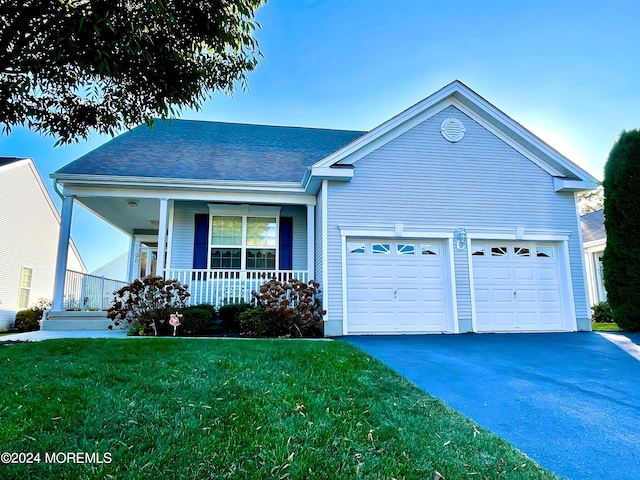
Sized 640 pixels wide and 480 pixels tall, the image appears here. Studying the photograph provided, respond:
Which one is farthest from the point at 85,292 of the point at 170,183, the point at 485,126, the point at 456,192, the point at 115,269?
the point at 115,269

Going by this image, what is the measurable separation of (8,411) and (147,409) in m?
1.09

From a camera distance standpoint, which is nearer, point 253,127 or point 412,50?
point 412,50

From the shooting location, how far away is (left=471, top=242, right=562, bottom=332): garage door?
30.4ft

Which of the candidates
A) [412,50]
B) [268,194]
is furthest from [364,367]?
[412,50]

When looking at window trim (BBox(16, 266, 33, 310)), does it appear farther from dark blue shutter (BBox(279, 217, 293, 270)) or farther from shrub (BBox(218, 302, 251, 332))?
dark blue shutter (BBox(279, 217, 293, 270))

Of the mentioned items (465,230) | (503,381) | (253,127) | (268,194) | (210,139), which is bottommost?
(503,381)

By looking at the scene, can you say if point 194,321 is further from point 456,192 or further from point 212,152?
point 456,192

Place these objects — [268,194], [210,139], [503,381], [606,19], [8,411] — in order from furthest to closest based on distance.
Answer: [210,139] < [268,194] < [606,19] < [503,381] < [8,411]

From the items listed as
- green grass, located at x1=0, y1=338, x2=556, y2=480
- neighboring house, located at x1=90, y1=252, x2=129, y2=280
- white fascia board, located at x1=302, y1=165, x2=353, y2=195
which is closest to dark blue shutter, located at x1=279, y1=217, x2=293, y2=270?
white fascia board, located at x1=302, y1=165, x2=353, y2=195

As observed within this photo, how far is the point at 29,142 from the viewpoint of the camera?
1772 cm

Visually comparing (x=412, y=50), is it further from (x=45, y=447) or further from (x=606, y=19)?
(x=45, y=447)

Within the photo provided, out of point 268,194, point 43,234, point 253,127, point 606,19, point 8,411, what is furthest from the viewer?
point 43,234

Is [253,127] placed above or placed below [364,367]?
above

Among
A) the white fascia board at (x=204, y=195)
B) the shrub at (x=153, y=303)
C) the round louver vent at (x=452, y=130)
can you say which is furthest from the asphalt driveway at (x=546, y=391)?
the round louver vent at (x=452, y=130)
